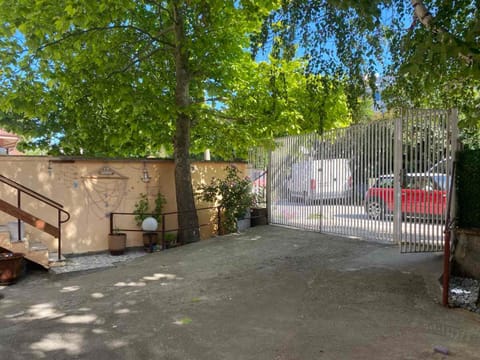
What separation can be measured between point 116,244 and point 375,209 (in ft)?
19.4

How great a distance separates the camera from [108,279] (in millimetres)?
6562

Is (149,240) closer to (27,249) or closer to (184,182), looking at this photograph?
(184,182)

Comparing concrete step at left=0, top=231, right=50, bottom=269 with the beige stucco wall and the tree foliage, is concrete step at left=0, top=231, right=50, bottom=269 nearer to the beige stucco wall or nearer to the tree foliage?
the beige stucco wall

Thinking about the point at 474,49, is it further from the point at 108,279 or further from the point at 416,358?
the point at 108,279

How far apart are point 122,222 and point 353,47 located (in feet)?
22.0

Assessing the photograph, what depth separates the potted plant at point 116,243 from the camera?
9.10 metres

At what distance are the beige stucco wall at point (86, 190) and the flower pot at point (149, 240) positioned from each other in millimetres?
270

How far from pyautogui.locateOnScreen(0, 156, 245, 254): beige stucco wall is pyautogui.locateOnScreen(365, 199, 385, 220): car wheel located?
5.19 m

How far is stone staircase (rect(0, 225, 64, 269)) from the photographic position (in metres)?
6.93

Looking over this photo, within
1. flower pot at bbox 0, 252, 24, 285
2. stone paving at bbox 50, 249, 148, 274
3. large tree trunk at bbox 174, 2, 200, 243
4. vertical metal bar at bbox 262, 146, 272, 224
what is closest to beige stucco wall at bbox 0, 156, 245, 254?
stone paving at bbox 50, 249, 148, 274

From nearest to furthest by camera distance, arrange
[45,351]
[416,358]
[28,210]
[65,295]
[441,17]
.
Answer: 1. [416,358]
2. [45,351]
3. [441,17]
4. [65,295]
5. [28,210]

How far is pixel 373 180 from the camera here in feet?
25.6

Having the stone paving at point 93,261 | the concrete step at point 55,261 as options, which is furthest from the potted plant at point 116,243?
the concrete step at point 55,261

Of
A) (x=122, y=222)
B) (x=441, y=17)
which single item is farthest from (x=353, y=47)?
(x=122, y=222)
